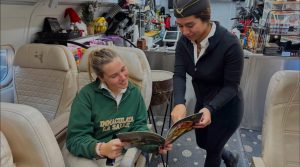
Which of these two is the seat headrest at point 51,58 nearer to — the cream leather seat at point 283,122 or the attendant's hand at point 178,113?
the attendant's hand at point 178,113

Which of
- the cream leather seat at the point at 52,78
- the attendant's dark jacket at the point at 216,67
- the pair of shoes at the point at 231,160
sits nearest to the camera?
the attendant's dark jacket at the point at 216,67

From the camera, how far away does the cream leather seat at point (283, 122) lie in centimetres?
92

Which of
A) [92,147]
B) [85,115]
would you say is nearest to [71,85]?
[85,115]

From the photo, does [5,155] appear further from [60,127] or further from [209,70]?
[209,70]

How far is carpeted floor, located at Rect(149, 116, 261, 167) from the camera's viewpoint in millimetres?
1993

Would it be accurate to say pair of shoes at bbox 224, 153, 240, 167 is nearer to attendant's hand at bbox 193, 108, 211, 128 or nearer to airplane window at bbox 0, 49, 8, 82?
attendant's hand at bbox 193, 108, 211, 128

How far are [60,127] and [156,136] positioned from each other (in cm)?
60

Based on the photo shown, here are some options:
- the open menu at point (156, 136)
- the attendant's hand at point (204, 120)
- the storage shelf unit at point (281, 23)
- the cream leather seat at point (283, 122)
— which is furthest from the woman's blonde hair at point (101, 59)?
the storage shelf unit at point (281, 23)

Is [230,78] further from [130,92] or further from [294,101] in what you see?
[130,92]

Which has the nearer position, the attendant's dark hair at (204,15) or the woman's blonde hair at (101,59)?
the attendant's dark hair at (204,15)

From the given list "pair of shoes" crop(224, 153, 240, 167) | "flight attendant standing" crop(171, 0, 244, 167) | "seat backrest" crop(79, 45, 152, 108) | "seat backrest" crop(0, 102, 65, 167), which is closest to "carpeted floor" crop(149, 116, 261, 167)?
"pair of shoes" crop(224, 153, 240, 167)

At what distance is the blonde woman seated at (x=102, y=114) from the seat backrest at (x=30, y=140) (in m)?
0.17

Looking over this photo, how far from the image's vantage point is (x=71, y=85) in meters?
1.60

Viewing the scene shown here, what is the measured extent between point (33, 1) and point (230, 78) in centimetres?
113
